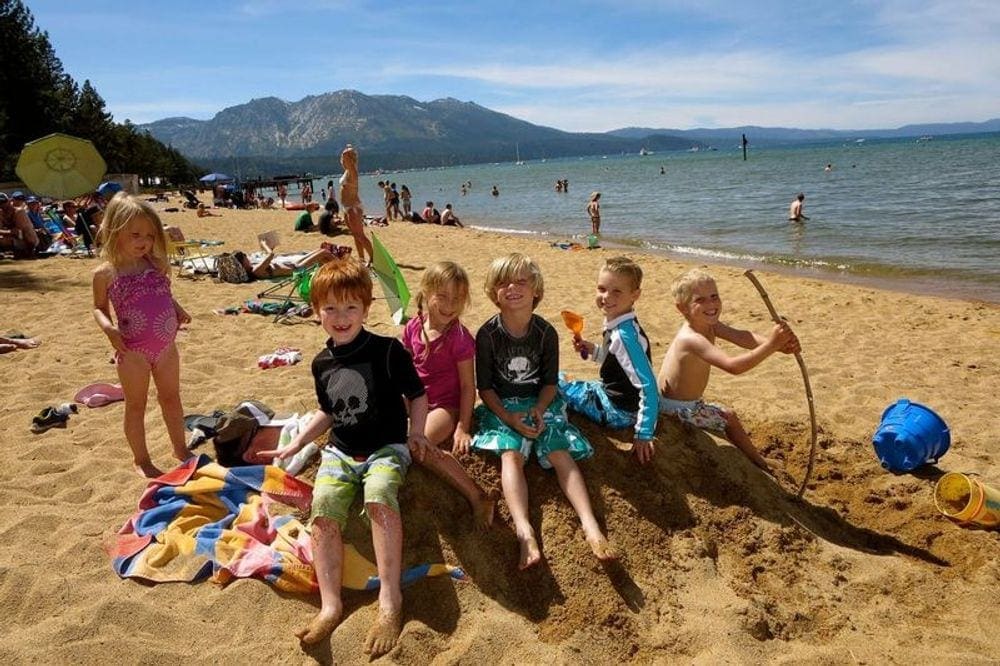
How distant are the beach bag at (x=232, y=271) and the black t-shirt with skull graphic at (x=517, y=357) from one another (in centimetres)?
830

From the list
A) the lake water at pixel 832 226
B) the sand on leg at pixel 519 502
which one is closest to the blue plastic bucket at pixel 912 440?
the sand on leg at pixel 519 502

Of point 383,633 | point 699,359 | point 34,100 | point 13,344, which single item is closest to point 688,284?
point 699,359

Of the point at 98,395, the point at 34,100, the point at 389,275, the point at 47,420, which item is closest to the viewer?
the point at 47,420

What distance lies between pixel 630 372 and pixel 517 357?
70 centimetres

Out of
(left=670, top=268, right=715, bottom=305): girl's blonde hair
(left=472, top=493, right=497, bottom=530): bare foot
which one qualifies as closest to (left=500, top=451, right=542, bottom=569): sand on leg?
(left=472, top=493, right=497, bottom=530): bare foot

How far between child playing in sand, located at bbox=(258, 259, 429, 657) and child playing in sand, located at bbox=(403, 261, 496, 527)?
1.04 feet

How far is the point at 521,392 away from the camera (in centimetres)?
367

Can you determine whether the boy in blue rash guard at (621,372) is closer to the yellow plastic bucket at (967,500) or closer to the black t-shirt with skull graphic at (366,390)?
the black t-shirt with skull graphic at (366,390)

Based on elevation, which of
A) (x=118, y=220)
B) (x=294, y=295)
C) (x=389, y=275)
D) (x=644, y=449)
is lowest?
(x=644, y=449)

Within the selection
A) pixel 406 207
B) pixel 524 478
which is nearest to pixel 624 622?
pixel 524 478

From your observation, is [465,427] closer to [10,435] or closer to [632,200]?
[10,435]

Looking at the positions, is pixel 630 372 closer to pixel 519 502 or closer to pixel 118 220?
pixel 519 502

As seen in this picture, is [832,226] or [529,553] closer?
[529,553]

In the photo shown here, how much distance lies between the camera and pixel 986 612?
2.97m
